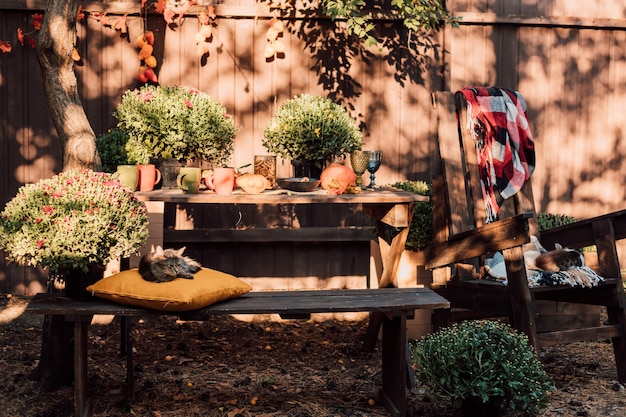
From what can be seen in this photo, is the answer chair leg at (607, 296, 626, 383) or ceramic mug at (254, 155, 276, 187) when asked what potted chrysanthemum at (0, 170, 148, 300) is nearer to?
ceramic mug at (254, 155, 276, 187)

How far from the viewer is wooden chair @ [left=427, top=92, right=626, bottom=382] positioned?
13.8 ft

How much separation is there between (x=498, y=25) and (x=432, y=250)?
103 inches

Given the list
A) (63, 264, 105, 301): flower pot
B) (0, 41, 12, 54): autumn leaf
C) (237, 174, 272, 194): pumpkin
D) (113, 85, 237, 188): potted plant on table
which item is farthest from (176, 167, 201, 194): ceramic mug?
(0, 41, 12, 54): autumn leaf

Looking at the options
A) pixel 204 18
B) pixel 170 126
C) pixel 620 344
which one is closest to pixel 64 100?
pixel 170 126

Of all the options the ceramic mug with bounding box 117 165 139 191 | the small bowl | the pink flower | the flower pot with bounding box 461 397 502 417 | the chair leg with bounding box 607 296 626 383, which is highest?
the pink flower

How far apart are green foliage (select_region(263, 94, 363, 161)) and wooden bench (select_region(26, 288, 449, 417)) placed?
1043mm

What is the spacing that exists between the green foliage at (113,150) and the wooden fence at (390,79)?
4.12ft

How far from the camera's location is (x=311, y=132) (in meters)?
4.84

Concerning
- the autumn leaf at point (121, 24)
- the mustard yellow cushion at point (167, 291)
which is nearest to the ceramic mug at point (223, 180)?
the mustard yellow cushion at point (167, 291)

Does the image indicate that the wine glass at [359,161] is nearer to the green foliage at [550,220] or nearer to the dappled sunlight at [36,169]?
the green foliage at [550,220]

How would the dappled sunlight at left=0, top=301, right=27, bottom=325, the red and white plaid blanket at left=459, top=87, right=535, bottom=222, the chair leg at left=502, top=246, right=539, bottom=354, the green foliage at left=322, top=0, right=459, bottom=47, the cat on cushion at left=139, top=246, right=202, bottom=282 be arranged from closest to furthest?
the cat on cushion at left=139, top=246, right=202, bottom=282, the chair leg at left=502, top=246, right=539, bottom=354, the red and white plaid blanket at left=459, top=87, right=535, bottom=222, the dappled sunlight at left=0, top=301, right=27, bottom=325, the green foliage at left=322, top=0, right=459, bottom=47

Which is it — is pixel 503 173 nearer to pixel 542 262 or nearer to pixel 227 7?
pixel 542 262

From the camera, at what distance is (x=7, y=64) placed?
6020 mm

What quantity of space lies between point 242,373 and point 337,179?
119cm
